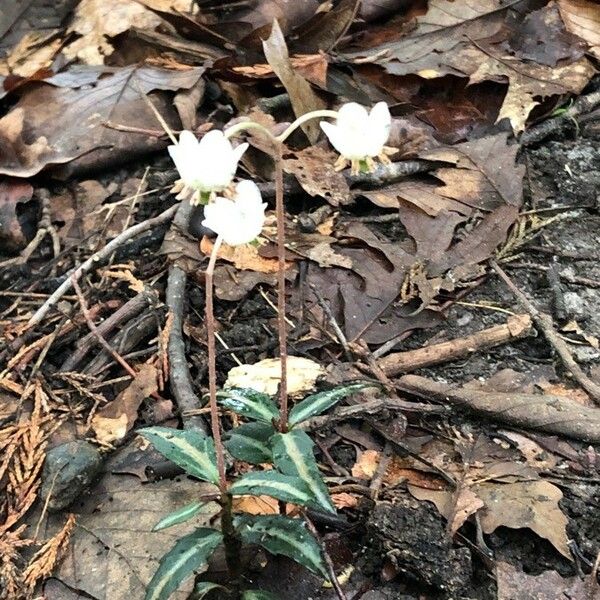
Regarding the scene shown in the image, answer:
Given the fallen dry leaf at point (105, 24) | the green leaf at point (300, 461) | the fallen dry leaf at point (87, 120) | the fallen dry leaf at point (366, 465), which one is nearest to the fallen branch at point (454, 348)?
the fallen dry leaf at point (366, 465)

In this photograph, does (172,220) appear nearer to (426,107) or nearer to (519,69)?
(426,107)

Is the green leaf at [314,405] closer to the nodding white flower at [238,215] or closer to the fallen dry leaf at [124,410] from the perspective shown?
the nodding white flower at [238,215]

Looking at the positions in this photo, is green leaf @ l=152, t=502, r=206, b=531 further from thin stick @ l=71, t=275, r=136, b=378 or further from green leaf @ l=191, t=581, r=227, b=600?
thin stick @ l=71, t=275, r=136, b=378

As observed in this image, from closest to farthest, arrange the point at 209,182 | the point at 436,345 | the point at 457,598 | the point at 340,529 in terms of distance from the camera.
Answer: the point at 209,182
the point at 457,598
the point at 340,529
the point at 436,345

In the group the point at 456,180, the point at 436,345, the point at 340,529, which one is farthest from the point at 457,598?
the point at 456,180

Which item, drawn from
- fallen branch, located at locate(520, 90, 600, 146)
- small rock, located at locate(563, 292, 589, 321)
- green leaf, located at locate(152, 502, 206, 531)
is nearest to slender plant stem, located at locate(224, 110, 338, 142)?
green leaf, located at locate(152, 502, 206, 531)
